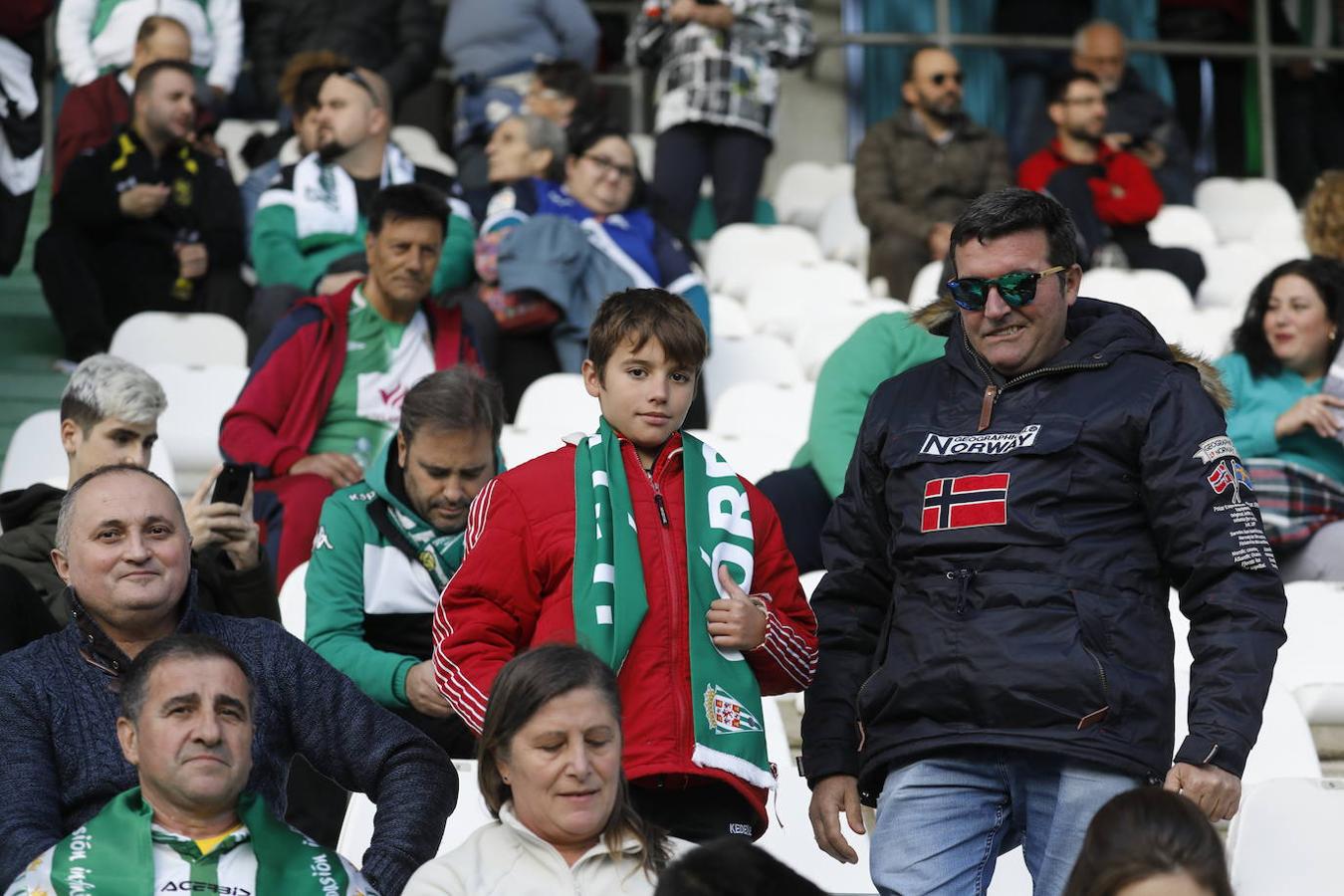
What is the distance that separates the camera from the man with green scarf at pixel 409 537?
12.8 ft

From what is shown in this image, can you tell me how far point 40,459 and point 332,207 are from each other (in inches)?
57.0

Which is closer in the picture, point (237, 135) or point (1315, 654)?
point (1315, 654)

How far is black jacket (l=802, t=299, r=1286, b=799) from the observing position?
9.37 ft

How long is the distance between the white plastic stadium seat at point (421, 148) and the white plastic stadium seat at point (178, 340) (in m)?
2.11

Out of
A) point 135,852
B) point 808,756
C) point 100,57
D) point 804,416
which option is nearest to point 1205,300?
point 804,416

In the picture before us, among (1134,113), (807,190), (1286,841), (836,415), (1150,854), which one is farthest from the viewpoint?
(807,190)

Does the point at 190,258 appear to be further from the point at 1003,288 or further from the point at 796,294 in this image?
the point at 1003,288

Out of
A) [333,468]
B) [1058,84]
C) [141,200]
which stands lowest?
[333,468]

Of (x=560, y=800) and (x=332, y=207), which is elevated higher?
(x=332, y=207)

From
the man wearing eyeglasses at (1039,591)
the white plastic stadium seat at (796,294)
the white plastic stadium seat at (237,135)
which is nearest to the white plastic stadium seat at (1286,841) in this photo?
the man wearing eyeglasses at (1039,591)

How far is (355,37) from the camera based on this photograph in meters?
8.60

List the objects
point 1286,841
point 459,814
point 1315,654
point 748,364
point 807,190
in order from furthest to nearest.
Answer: point 807,190 → point 748,364 → point 1315,654 → point 459,814 → point 1286,841

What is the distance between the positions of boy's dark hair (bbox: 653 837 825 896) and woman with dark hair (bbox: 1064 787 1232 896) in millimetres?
434

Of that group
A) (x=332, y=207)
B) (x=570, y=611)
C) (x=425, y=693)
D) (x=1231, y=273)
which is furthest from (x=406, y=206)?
(x=1231, y=273)
